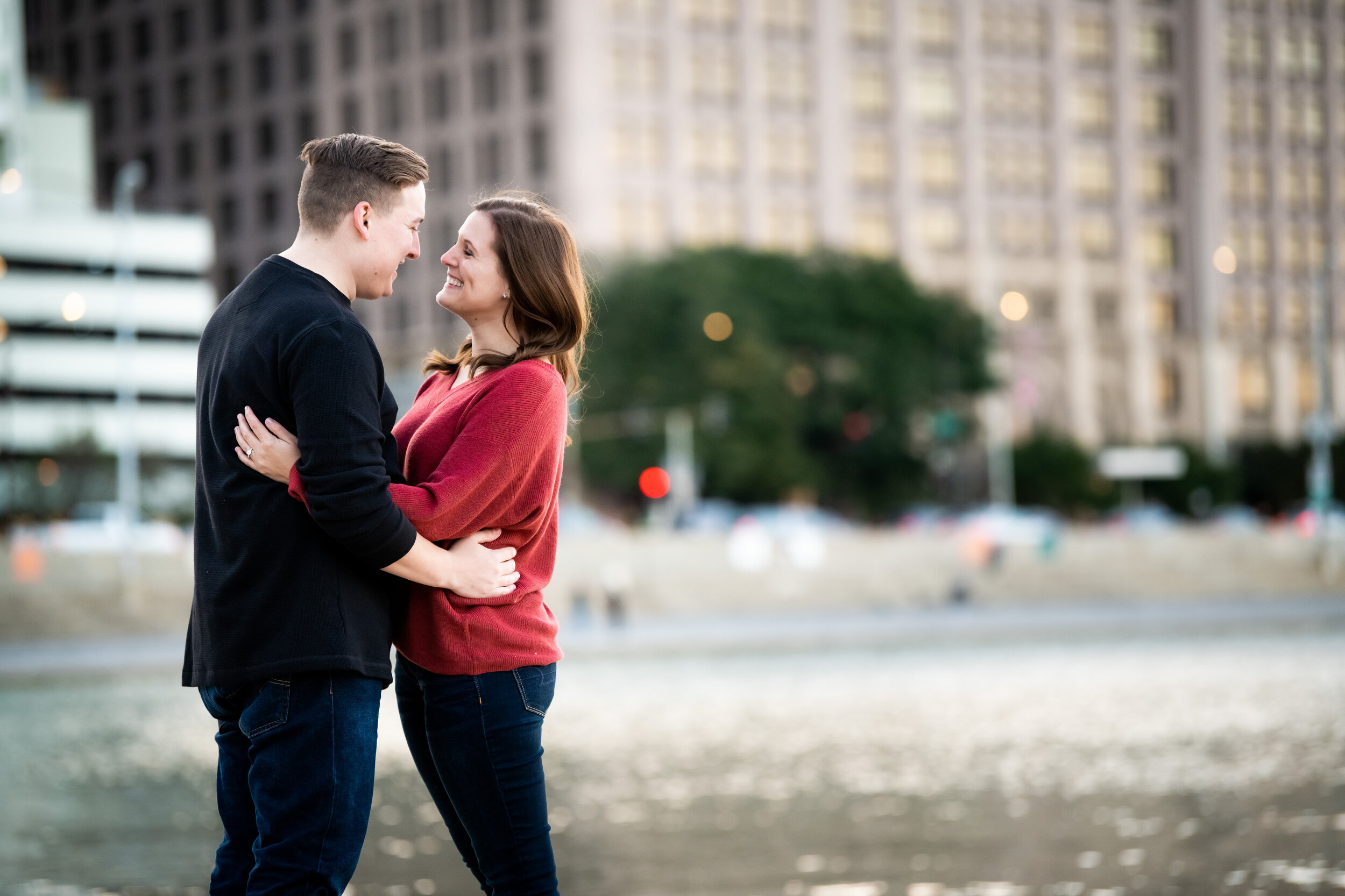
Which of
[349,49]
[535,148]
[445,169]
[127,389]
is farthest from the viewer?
[349,49]

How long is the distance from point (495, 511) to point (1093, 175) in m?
101

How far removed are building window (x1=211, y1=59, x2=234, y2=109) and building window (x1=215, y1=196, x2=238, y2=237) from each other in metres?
5.93

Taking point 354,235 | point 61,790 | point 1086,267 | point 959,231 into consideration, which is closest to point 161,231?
point 959,231

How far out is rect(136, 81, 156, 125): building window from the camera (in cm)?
10075

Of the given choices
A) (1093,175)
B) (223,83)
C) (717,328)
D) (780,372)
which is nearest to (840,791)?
(780,372)

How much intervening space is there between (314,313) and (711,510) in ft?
177

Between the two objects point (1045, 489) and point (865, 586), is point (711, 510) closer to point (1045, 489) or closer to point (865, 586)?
point (865, 586)

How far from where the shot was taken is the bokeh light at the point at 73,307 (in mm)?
72569

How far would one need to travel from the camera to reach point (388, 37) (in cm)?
9144

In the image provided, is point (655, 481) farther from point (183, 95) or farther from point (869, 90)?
point (183, 95)

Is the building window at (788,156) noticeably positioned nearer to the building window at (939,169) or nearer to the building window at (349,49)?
the building window at (939,169)

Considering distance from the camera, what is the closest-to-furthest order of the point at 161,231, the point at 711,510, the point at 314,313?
1. the point at 314,313
2. the point at 711,510
3. the point at 161,231

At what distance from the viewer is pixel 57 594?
105 feet

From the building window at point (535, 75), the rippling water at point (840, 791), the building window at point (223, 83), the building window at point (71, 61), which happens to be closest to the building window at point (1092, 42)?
the building window at point (535, 75)
